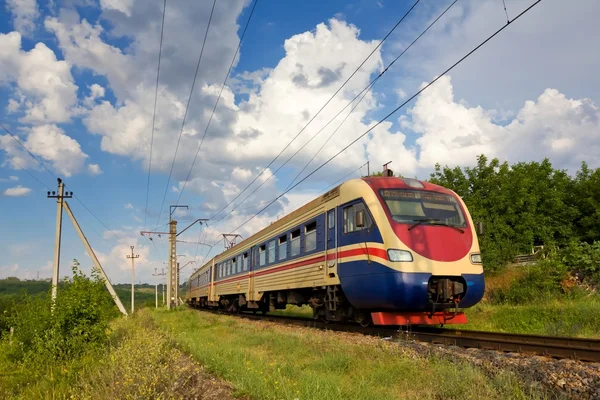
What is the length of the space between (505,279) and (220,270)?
15.2 m

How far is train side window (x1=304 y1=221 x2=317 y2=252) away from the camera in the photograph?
44.0 ft

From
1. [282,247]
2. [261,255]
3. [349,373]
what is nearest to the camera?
[349,373]

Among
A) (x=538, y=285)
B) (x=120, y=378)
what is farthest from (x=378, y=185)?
(x=538, y=285)

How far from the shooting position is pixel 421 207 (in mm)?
11039

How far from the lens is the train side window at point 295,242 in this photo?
14.7 m

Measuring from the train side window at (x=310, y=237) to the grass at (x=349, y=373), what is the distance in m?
4.11

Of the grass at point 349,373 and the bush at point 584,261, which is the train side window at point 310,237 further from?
the bush at point 584,261

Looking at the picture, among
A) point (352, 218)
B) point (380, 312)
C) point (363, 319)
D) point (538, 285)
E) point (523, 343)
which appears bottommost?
point (523, 343)

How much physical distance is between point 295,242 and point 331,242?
286 centimetres

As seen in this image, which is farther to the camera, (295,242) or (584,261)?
(584,261)

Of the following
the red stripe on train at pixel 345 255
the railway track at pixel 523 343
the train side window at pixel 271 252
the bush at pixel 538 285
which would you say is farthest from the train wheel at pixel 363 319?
the bush at pixel 538 285

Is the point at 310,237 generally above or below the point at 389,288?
above

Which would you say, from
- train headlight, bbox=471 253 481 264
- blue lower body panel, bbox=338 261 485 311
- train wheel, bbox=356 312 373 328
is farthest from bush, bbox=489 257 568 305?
blue lower body panel, bbox=338 261 485 311

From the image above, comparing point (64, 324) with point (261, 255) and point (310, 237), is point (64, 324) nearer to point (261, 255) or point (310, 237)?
point (310, 237)
